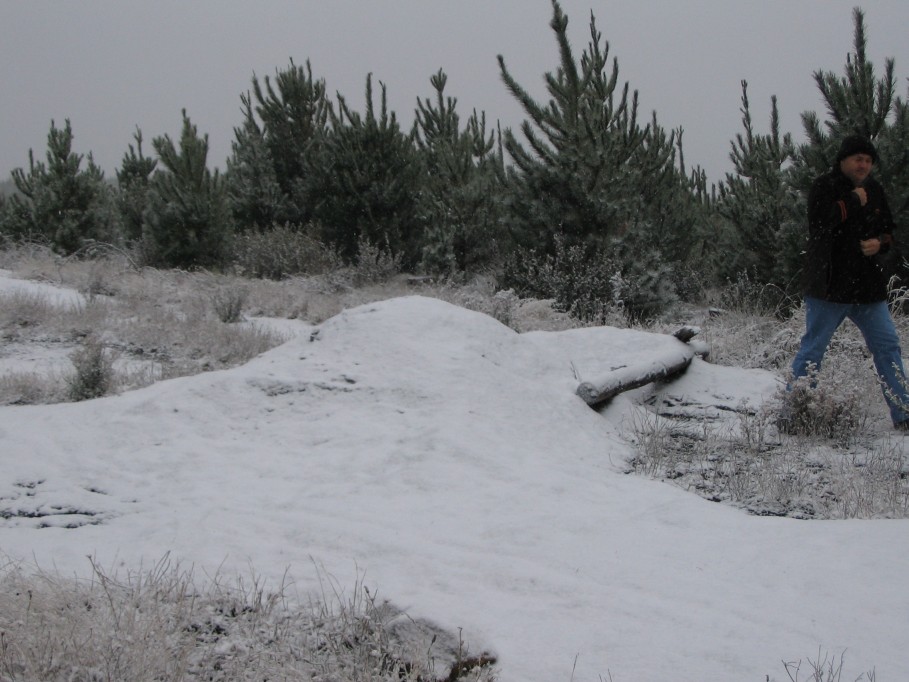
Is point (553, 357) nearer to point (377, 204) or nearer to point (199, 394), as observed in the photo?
point (199, 394)

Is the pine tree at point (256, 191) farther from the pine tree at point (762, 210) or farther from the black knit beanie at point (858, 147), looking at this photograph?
the black knit beanie at point (858, 147)

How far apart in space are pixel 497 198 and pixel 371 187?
249 centimetres

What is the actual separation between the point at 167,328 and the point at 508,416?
3.67 meters

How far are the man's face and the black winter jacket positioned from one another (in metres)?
0.03

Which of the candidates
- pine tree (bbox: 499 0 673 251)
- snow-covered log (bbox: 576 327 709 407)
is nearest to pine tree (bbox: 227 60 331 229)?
pine tree (bbox: 499 0 673 251)

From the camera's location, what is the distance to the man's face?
402 cm

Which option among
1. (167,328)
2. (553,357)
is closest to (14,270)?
(167,328)

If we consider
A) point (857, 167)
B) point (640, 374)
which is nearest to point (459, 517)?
point (640, 374)

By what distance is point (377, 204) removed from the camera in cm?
1231

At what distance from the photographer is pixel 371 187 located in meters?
12.2

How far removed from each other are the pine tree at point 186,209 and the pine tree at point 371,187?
1976 mm

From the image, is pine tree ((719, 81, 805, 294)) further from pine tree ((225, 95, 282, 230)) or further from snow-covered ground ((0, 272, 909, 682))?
pine tree ((225, 95, 282, 230))

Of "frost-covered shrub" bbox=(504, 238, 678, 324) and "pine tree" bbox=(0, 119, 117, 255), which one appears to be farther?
"pine tree" bbox=(0, 119, 117, 255)

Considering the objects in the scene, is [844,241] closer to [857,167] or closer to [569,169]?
[857,167]
